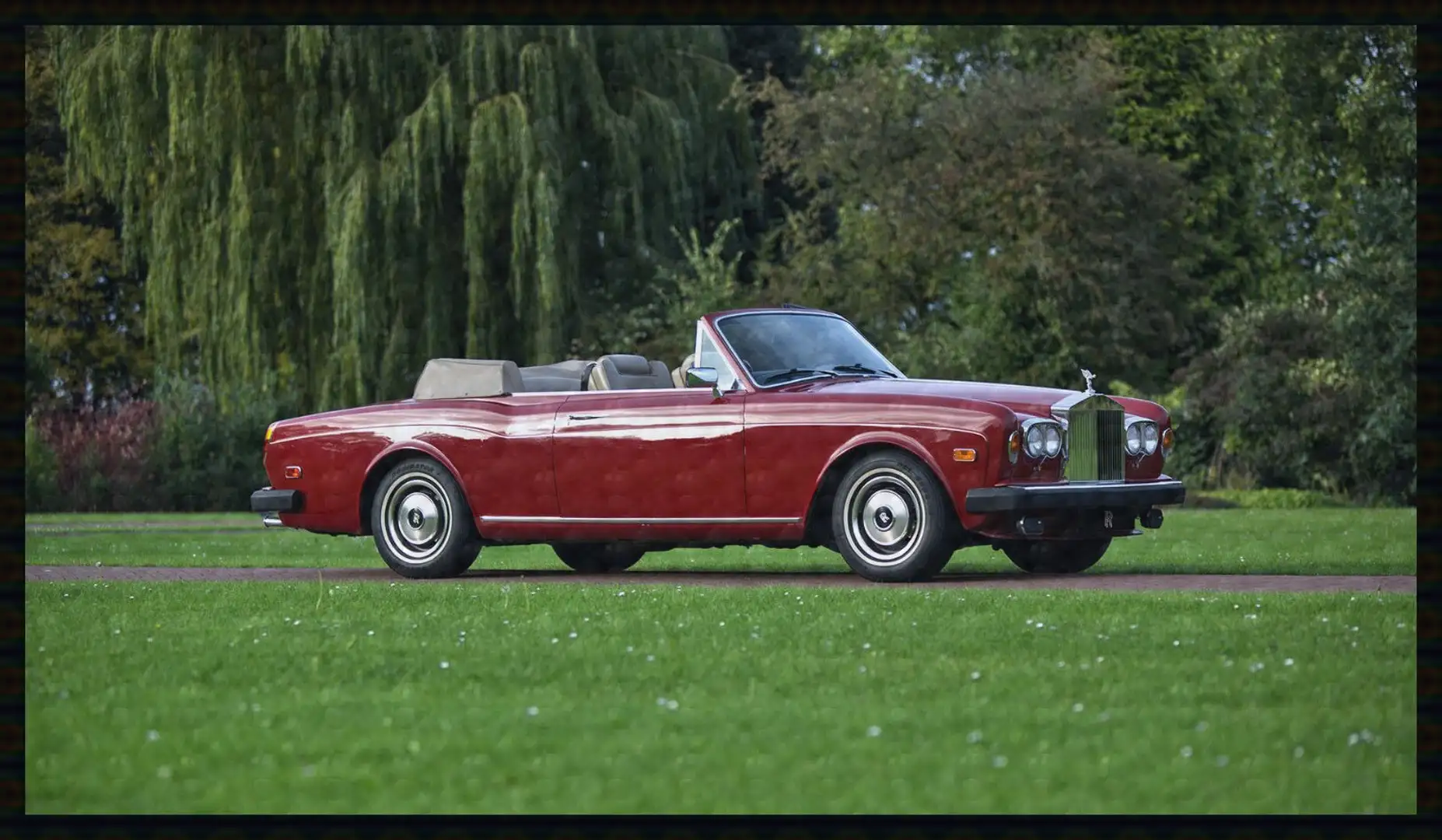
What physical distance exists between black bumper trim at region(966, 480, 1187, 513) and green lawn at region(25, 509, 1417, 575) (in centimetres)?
96

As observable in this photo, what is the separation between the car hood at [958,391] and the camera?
12.1m

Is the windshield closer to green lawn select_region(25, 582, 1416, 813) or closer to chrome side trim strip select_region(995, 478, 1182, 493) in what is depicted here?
chrome side trim strip select_region(995, 478, 1182, 493)

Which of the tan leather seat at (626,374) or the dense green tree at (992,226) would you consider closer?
the tan leather seat at (626,374)

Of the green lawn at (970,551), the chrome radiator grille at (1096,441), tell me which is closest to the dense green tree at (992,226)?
the green lawn at (970,551)

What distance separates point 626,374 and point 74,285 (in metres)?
28.6

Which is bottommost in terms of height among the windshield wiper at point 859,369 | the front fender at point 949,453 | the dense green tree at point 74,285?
the front fender at point 949,453

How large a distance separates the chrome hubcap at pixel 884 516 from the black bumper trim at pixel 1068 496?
17.5 inches

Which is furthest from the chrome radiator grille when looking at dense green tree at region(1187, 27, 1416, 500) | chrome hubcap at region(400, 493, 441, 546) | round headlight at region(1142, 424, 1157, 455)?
dense green tree at region(1187, 27, 1416, 500)

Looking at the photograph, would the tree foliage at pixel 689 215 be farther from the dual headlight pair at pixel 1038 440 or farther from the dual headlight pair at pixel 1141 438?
the dual headlight pair at pixel 1038 440

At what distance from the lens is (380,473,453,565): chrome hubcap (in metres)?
13.7

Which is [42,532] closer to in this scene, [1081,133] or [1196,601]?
[1196,601]

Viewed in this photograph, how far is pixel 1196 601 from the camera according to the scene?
34.5 ft

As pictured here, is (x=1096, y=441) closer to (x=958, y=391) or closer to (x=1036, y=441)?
(x=1036, y=441)

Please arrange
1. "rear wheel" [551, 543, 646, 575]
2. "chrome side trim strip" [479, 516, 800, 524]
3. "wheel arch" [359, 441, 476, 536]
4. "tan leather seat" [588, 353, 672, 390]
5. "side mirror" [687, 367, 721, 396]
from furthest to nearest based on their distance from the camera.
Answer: "rear wheel" [551, 543, 646, 575] < "wheel arch" [359, 441, 476, 536] < "tan leather seat" [588, 353, 672, 390] < "side mirror" [687, 367, 721, 396] < "chrome side trim strip" [479, 516, 800, 524]
